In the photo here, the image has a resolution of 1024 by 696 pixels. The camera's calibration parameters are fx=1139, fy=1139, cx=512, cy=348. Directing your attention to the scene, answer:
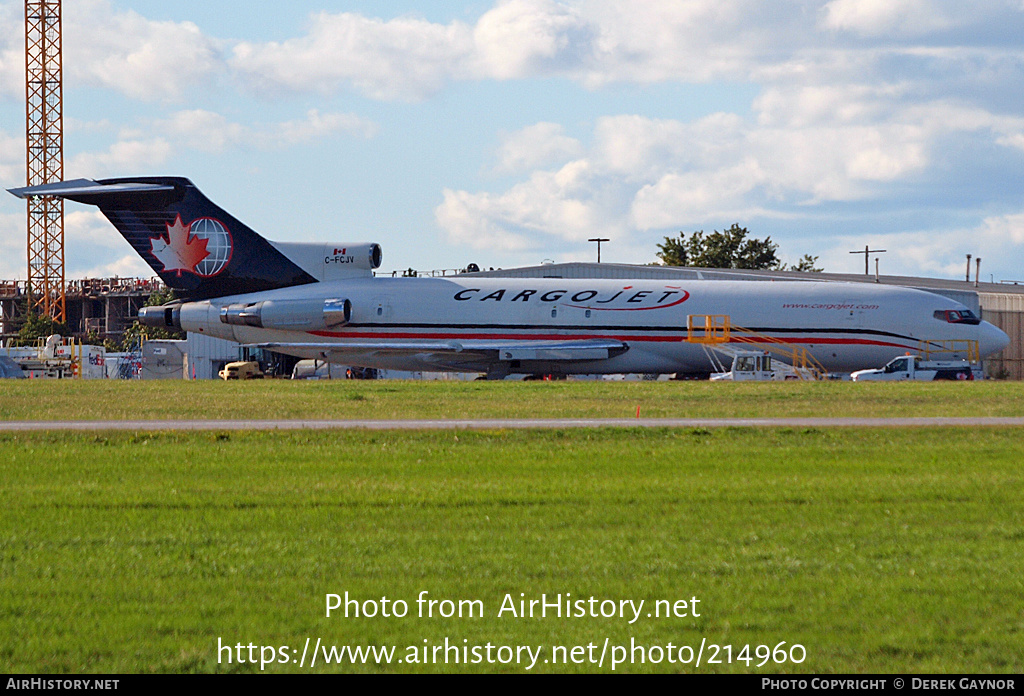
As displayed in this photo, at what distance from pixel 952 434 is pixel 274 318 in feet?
93.6

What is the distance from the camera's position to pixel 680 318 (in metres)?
41.7

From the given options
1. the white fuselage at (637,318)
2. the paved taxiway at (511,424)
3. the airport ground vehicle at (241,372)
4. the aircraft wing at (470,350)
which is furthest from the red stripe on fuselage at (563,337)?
the airport ground vehicle at (241,372)

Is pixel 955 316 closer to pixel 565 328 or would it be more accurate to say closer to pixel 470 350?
pixel 565 328

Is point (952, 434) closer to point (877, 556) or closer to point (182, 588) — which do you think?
point (877, 556)


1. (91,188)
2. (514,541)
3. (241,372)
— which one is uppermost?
(91,188)

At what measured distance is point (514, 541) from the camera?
10.7 metres

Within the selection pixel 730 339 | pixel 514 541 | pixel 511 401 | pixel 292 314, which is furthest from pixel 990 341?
pixel 514 541

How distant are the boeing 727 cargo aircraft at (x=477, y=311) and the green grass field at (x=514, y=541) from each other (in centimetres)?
2172

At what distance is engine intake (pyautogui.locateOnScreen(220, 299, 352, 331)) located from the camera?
42.7 m

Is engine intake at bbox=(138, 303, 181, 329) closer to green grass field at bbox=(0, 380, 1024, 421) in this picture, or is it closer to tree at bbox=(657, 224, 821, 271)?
green grass field at bbox=(0, 380, 1024, 421)

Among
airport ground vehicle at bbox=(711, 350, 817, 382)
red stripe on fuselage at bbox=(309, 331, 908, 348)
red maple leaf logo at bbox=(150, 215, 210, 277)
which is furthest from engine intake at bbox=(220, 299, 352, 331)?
airport ground vehicle at bbox=(711, 350, 817, 382)

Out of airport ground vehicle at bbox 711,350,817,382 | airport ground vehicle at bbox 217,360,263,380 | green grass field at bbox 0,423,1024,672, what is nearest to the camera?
green grass field at bbox 0,423,1024,672

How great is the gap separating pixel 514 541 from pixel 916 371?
3236 cm

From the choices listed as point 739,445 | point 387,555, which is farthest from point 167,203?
point 387,555
